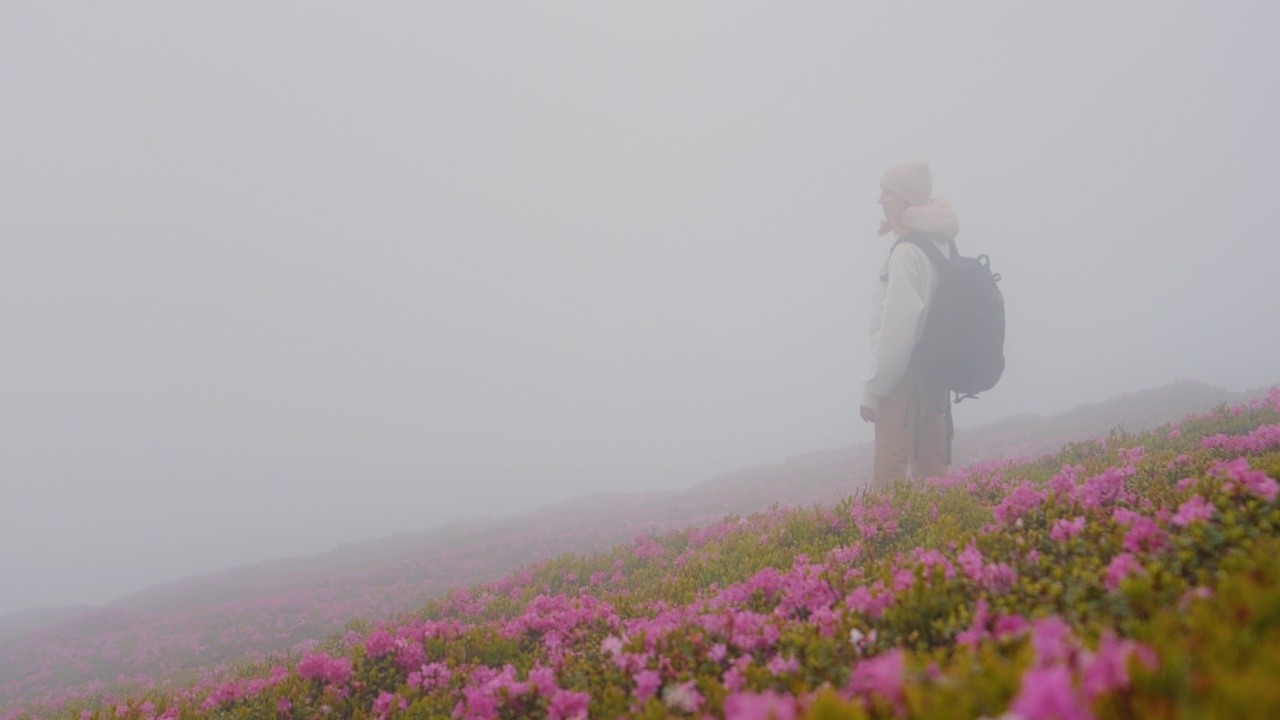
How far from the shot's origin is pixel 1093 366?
13662cm

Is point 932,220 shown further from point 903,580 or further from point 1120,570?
point 1120,570

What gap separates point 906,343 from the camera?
827 centimetres

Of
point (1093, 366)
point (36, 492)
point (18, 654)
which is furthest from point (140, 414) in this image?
point (1093, 366)

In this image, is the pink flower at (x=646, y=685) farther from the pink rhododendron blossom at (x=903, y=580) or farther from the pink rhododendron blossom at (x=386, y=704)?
the pink rhododendron blossom at (x=386, y=704)

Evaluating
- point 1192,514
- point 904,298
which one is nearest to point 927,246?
point 904,298

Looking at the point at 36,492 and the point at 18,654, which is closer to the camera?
the point at 18,654

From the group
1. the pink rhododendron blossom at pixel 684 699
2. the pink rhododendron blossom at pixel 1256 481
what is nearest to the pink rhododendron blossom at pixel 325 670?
the pink rhododendron blossom at pixel 684 699

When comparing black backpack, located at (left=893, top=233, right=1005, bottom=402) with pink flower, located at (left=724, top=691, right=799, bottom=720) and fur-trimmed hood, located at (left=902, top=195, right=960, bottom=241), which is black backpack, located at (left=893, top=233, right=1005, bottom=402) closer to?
fur-trimmed hood, located at (left=902, top=195, right=960, bottom=241)

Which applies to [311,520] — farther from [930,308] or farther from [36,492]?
[930,308]

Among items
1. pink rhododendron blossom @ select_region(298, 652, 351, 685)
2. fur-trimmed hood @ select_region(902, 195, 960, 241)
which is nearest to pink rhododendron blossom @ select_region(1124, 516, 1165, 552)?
pink rhododendron blossom @ select_region(298, 652, 351, 685)

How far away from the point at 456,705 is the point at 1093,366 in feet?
569

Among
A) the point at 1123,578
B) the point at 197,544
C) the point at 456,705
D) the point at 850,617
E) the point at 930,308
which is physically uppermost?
the point at 930,308

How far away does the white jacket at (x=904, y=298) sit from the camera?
821cm

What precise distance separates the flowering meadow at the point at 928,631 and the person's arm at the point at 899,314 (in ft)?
7.90
